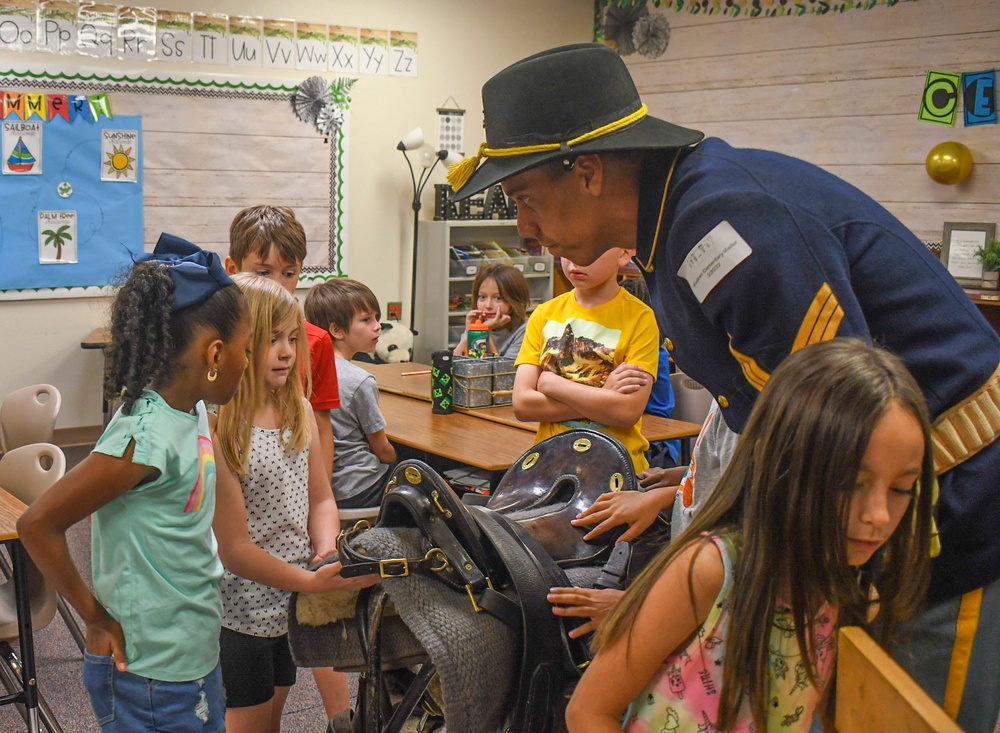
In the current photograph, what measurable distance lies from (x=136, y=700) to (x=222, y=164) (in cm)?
513

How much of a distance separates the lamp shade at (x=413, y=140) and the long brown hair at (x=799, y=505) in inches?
233

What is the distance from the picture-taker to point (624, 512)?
1.47 m

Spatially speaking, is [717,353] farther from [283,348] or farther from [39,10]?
[39,10]

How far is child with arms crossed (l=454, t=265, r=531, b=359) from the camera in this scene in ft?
14.5

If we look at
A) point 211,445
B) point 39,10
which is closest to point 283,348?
point 211,445

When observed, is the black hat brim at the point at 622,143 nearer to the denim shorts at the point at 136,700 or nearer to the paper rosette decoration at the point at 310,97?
the denim shorts at the point at 136,700

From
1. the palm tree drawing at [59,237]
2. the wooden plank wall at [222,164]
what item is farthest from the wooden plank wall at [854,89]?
the palm tree drawing at [59,237]

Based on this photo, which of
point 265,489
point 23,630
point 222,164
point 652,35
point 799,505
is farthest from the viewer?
point 652,35

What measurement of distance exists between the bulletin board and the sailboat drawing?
8 cm

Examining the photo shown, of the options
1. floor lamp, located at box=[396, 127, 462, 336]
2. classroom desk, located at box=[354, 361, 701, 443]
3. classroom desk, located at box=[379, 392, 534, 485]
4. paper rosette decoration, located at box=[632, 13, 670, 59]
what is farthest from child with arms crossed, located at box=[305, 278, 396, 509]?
paper rosette decoration, located at box=[632, 13, 670, 59]

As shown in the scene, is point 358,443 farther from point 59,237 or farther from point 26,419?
point 59,237

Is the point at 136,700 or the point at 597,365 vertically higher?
the point at 597,365

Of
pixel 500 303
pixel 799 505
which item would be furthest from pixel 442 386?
pixel 799 505

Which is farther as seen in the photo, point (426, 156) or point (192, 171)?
point (426, 156)
